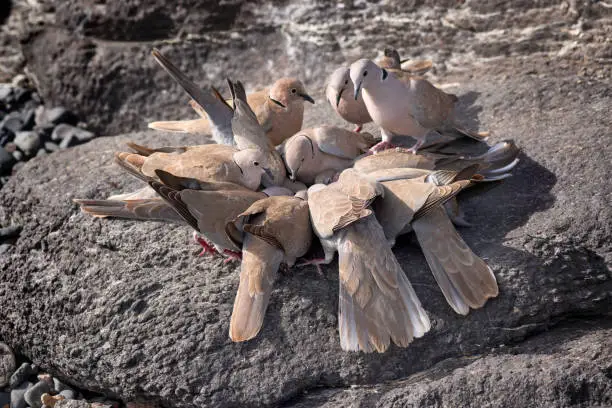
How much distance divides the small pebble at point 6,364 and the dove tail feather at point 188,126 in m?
1.87

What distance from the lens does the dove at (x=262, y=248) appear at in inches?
147

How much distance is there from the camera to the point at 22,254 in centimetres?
474

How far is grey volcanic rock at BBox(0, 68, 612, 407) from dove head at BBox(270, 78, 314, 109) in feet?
4.18

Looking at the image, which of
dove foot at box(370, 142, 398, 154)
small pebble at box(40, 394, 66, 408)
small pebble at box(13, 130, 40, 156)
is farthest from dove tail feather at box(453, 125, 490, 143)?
small pebble at box(13, 130, 40, 156)

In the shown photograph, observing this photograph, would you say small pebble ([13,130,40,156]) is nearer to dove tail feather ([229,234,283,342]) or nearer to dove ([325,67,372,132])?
dove ([325,67,372,132])

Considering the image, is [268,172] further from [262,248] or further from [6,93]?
[6,93]

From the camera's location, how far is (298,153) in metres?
4.57

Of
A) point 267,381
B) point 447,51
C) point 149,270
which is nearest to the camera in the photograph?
point 267,381

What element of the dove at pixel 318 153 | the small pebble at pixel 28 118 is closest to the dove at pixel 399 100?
the dove at pixel 318 153

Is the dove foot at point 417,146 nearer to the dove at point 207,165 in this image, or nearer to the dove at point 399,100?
the dove at point 399,100

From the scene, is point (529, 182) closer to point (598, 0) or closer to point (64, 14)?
point (598, 0)

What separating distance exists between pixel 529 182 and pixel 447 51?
6.61 ft

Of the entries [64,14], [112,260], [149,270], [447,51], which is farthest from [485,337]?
[64,14]

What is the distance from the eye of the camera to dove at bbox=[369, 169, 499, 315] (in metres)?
3.82
